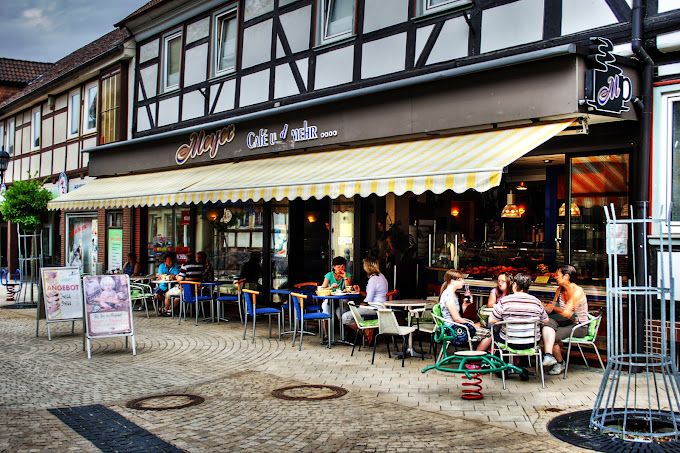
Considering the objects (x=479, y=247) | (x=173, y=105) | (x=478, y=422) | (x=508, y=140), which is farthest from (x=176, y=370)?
(x=173, y=105)

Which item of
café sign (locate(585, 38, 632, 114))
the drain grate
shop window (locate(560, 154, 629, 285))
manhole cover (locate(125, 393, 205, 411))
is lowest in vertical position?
manhole cover (locate(125, 393, 205, 411))

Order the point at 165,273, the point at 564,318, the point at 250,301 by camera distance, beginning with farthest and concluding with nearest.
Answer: the point at 165,273
the point at 250,301
the point at 564,318

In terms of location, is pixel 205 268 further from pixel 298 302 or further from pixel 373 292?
pixel 373 292

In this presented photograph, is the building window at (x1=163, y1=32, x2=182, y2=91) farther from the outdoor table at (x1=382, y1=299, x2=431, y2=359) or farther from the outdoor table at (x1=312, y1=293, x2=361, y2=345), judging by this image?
the outdoor table at (x1=382, y1=299, x2=431, y2=359)

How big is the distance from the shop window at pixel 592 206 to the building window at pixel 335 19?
4.94 meters

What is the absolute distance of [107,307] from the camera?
10.5m

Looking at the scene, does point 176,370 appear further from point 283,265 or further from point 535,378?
point 283,265

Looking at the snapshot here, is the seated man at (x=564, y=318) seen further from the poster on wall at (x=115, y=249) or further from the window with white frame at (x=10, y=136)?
the window with white frame at (x=10, y=136)

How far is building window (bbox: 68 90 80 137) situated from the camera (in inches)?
892

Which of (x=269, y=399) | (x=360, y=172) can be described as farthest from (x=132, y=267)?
(x=269, y=399)

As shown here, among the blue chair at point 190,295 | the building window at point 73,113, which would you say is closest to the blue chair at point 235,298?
the blue chair at point 190,295

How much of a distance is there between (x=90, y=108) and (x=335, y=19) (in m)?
11.8

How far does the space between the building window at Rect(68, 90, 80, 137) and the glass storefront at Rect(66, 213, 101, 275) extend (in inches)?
109

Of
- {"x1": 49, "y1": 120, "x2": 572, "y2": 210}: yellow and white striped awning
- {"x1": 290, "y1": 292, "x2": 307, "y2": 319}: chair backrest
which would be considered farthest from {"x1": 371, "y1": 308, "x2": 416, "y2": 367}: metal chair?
{"x1": 290, "y1": 292, "x2": 307, "y2": 319}: chair backrest
